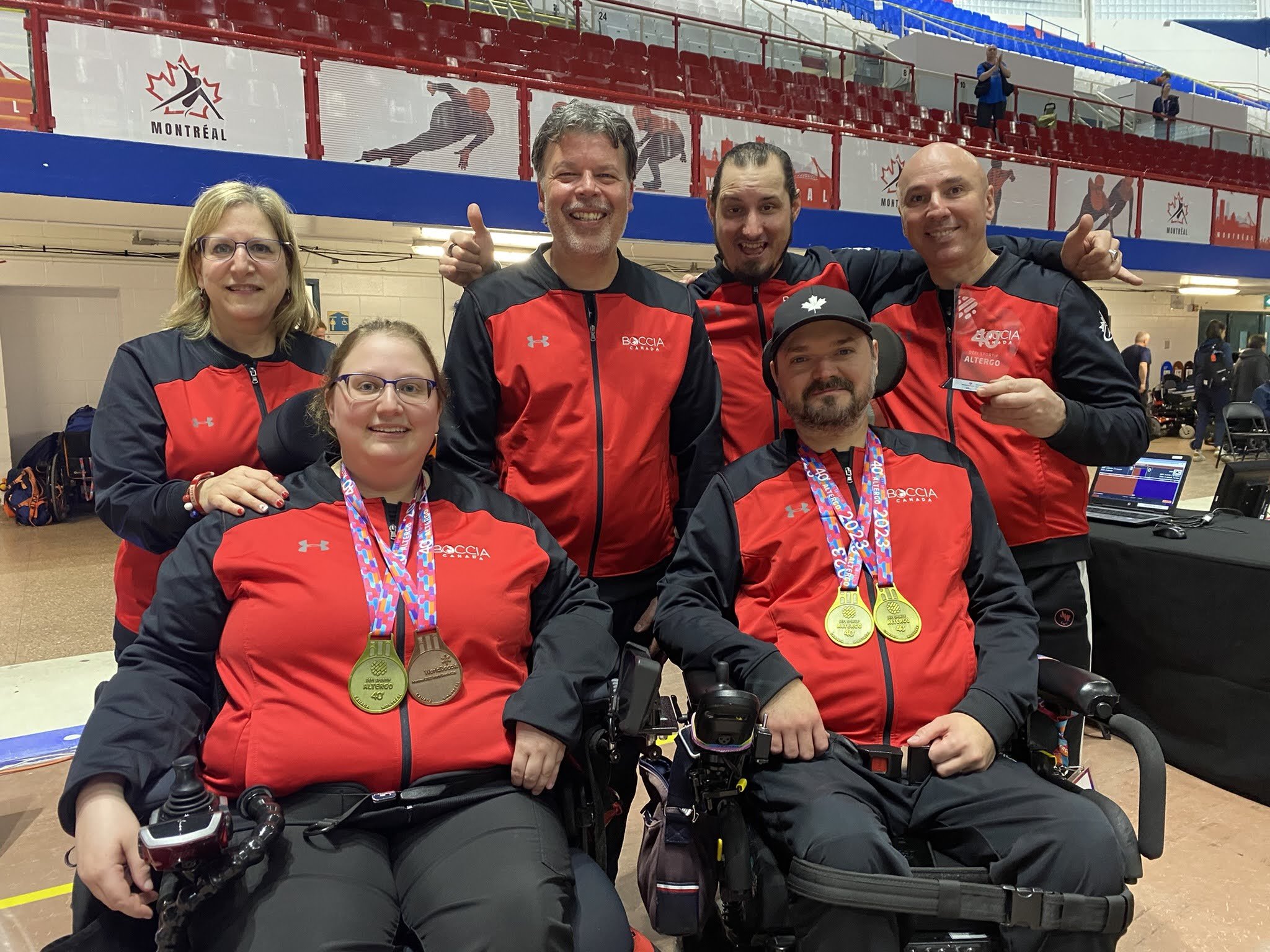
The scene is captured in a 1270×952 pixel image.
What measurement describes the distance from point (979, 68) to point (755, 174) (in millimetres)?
13189

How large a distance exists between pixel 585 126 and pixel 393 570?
1.00 m

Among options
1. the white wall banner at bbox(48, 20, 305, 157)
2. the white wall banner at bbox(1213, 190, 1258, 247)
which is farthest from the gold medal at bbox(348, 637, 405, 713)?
the white wall banner at bbox(1213, 190, 1258, 247)

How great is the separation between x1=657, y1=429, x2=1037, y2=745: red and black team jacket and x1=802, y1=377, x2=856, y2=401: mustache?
12 cm

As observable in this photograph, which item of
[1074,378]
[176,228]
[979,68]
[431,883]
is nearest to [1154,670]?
[1074,378]

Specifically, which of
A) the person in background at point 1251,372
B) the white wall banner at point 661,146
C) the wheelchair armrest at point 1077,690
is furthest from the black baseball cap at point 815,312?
the person in background at point 1251,372

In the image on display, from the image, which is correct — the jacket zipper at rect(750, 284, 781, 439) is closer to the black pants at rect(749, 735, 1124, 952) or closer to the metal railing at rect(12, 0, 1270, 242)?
the black pants at rect(749, 735, 1124, 952)

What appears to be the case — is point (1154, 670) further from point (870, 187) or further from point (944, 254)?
point (870, 187)

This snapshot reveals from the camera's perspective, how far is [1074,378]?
2041mm

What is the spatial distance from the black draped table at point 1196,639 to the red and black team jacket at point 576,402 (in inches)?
77.0

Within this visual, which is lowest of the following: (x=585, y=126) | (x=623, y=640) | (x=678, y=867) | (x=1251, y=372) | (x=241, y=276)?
(x=678, y=867)

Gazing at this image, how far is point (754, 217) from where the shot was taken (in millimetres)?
2039

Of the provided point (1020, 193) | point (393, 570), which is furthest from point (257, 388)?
point (1020, 193)

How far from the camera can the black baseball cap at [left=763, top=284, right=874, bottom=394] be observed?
1.71m

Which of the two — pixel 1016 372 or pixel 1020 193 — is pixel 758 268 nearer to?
pixel 1016 372
